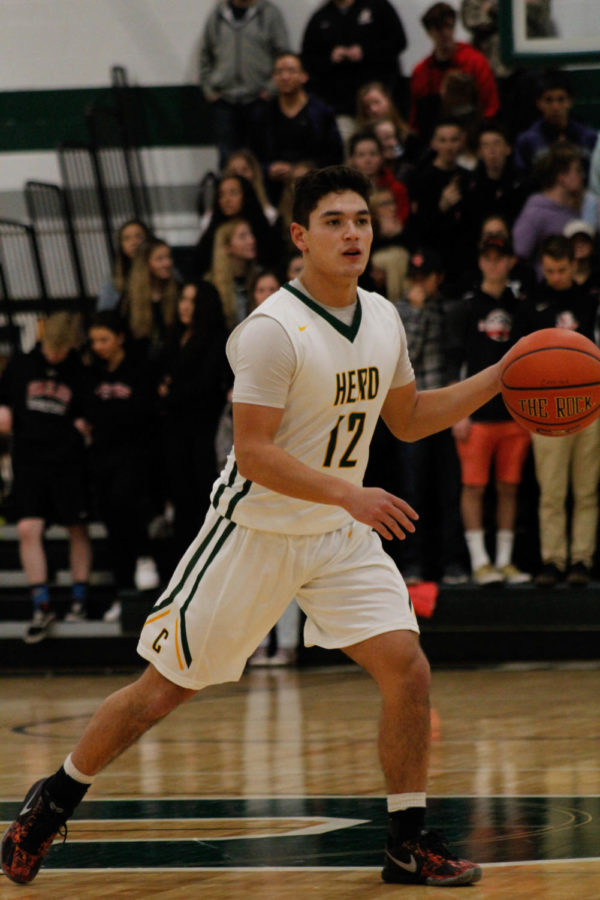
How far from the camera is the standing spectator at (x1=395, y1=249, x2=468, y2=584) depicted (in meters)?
9.24

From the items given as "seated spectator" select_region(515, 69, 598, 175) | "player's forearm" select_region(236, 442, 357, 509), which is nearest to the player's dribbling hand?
"player's forearm" select_region(236, 442, 357, 509)

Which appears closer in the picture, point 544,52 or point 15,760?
point 15,760

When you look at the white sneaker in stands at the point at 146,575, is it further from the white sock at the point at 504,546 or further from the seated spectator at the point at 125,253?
the white sock at the point at 504,546

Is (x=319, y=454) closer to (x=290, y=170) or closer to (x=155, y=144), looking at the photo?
(x=290, y=170)

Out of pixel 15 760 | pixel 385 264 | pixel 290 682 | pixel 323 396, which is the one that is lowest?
pixel 290 682

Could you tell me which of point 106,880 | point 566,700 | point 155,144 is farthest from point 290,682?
point 155,144

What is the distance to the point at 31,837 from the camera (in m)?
4.26

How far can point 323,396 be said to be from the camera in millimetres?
4199

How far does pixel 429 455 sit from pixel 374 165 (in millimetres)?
2262

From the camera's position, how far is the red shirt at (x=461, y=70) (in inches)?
456

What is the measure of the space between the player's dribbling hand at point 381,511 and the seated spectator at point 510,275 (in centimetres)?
574

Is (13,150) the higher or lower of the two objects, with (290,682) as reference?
higher

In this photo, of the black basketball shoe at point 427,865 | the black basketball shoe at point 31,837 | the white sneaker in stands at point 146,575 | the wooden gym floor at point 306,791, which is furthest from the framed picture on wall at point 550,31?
the black basketball shoe at point 31,837

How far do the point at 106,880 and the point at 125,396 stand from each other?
5718 millimetres
